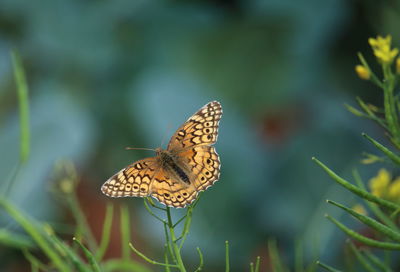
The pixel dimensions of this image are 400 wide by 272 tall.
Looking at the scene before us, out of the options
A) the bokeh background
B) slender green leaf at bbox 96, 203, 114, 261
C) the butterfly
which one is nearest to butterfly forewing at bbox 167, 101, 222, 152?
the butterfly

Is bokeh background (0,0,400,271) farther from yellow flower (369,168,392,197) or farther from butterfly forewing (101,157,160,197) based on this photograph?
yellow flower (369,168,392,197)

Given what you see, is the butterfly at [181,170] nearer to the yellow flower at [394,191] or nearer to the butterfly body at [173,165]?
the butterfly body at [173,165]

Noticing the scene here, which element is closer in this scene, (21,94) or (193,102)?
(21,94)

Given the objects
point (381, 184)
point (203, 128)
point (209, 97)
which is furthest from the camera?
point (209, 97)

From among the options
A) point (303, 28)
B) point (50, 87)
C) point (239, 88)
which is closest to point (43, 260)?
point (50, 87)

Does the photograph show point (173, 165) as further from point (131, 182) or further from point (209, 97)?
point (209, 97)

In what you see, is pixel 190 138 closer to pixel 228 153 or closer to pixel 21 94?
pixel 21 94

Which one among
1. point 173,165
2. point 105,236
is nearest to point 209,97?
point 173,165
